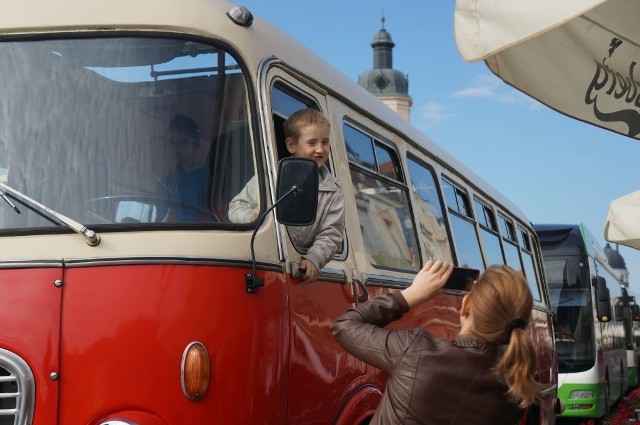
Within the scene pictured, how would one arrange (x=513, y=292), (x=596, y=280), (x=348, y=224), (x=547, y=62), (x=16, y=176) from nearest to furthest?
(x=513, y=292)
(x=16, y=176)
(x=547, y=62)
(x=348, y=224)
(x=596, y=280)

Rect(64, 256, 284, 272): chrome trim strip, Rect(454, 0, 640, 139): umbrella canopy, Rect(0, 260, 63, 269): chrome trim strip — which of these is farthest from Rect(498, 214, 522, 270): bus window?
Rect(0, 260, 63, 269): chrome trim strip

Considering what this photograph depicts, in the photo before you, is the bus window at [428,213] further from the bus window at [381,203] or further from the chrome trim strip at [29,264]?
the chrome trim strip at [29,264]

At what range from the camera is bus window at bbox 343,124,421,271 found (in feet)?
19.0

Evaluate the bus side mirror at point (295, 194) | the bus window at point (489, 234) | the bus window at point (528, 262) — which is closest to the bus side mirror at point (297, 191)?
the bus side mirror at point (295, 194)

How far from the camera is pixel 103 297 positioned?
3.98m

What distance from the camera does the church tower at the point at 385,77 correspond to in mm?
81062

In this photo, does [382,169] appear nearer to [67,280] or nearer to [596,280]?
[67,280]

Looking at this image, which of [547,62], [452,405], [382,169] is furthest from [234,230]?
[382,169]

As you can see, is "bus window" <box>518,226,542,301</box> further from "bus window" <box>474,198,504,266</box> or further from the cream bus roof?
the cream bus roof

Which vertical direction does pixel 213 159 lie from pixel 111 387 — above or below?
above

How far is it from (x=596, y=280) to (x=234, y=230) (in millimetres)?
15053

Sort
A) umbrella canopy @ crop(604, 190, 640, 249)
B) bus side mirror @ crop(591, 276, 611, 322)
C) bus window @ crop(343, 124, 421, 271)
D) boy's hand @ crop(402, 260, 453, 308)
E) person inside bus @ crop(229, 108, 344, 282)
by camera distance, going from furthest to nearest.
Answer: bus side mirror @ crop(591, 276, 611, 322) → umbrella canopy @ crop(604, 190, 640, 249) → bus window @ crop(343, 124, 421, 271) → person inside bus @ crop(229, 108, 344, 282) → boy's hand @ crop(402, 260, 453, 308)

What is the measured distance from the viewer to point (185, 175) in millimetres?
4391

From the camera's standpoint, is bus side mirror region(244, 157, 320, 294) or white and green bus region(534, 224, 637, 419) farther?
white and green bus region(534, 224, 637, 419)
